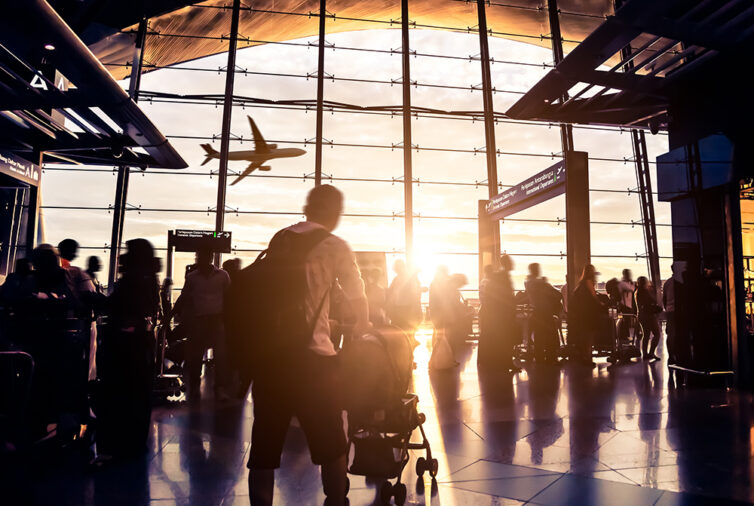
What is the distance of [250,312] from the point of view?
1.68m

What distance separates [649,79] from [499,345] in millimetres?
3725

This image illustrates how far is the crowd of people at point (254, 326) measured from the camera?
167 cm

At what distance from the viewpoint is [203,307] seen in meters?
4.58

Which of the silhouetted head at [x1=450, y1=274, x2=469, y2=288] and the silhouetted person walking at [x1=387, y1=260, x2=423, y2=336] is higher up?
the silhouetted head at [x1=450, y1=274, x2=469, y2=288]

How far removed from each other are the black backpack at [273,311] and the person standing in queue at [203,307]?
9.88 ft

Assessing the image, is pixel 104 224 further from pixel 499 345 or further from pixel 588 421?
pixel 588 421

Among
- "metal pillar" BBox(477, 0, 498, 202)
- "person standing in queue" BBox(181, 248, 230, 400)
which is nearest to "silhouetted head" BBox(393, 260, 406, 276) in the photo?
"person standing in queue" BBox(181, 248, 230, 400)

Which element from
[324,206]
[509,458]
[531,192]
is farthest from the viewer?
[531,192]

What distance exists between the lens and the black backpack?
1.65 metres

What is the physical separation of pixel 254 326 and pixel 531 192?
6954 millimetres

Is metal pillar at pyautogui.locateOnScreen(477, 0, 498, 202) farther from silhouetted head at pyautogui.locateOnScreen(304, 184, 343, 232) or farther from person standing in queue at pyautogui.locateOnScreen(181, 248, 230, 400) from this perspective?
silhouetted head at pyautogui.locateOnScreen(304, 184, 343, 232)

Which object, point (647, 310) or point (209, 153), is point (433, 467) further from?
point (209, 153)

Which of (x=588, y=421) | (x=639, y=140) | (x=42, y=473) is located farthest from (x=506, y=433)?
(x=639, y=140)

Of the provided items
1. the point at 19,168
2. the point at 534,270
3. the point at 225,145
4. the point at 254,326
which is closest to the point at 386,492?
the point at 254,326
